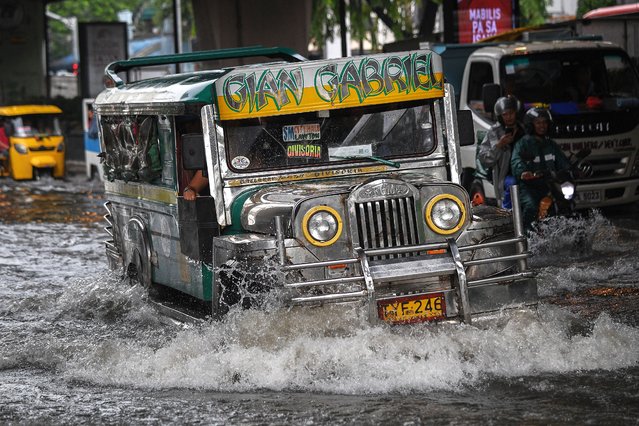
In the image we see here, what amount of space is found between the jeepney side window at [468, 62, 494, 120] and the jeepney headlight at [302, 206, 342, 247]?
314 inches

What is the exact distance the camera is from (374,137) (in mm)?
9195

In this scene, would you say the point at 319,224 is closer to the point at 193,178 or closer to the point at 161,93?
the point at 193,178

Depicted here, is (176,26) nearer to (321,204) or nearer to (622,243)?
(622,243)

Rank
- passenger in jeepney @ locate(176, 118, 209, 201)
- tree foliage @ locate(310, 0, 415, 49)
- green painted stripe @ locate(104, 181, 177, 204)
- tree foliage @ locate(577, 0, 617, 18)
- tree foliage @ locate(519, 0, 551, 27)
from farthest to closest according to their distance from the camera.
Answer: tree foliage @ locate(519, 0, 551, 27), tree foliage @ locate(310, 0, 415, 49), tree foliage @ locate(577, 0, 617, 18), green painted stripe @ locate(104, 181, 177, 204), passenger in jeepney @ locate(176, 118, 209, 201)

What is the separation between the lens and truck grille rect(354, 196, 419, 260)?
8.12 m

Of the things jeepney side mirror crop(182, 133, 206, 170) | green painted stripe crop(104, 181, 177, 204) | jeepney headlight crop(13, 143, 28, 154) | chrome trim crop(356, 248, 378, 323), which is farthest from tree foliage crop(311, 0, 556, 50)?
chrome trim crop(356, 248, 378, 323)

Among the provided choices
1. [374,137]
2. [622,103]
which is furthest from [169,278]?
[622,103]

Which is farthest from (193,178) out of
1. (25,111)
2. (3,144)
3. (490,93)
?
(3,144)

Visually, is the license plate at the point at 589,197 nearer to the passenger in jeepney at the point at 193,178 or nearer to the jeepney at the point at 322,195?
the jeepney at the point at 322,195

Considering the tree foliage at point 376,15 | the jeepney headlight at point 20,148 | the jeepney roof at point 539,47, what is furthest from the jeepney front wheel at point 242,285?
the jeepney headlight at point 20,148

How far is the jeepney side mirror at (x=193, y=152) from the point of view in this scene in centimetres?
869

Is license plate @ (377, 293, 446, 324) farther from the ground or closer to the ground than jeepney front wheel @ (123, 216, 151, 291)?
closer to the ground

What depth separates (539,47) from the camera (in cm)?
1574

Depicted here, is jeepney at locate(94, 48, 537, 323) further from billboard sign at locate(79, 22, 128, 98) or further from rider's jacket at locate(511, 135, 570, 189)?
billboard sign at locate(79, 22, 128, 98)
